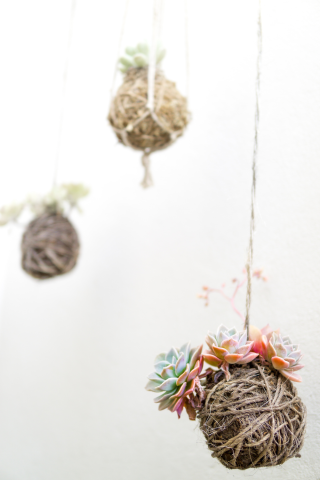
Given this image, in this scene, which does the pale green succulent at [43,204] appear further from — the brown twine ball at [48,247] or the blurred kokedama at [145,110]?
the blurred kokedama at [145,110]

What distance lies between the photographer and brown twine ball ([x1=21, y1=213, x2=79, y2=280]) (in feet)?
3.25

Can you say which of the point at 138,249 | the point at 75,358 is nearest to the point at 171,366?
the point at 138,249

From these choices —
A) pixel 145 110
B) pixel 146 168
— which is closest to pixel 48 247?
pixel 146 168

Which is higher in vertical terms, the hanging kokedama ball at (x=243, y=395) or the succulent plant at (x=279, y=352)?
the succulent plant at (x=279, y=352)

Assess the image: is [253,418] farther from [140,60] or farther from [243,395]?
[140,60]

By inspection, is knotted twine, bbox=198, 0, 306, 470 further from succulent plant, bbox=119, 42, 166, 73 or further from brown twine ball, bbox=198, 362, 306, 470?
succulent plant, bbox=119, 42, 166, 73

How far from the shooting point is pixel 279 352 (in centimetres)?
58

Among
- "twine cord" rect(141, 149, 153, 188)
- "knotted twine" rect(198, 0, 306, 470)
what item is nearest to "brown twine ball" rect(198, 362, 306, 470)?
"knotted twine" rect(198, 0, 306, 470)

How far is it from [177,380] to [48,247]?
0.54 m

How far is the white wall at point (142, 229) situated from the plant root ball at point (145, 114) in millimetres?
241

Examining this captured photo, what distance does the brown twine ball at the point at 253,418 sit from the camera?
55 cm

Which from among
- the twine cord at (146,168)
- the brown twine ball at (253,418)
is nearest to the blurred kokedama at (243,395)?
the brown twine ball at (253,418)

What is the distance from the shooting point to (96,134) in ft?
4.75

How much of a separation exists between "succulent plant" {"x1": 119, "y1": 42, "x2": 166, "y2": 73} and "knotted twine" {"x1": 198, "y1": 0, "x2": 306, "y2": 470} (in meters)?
0.65
